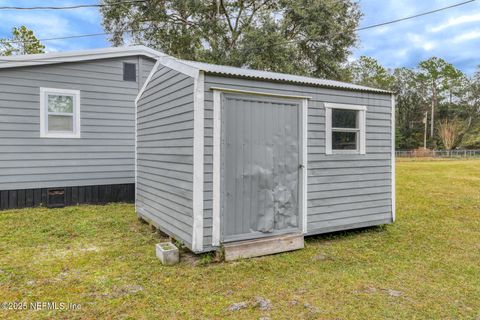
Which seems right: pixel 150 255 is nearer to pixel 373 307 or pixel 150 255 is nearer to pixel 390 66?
pixel 373 307

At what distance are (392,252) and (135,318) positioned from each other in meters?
3.44

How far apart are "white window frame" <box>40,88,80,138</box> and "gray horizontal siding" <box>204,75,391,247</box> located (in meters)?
4.59

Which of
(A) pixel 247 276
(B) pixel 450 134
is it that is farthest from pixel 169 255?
(B) pixel 450 134

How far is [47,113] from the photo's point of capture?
21.6ft

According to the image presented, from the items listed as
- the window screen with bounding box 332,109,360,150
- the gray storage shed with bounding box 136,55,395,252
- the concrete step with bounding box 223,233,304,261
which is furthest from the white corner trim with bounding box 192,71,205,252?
the window screen with bounding box 332,109,360,150

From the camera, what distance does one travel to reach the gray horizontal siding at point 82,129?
6293 millimetres

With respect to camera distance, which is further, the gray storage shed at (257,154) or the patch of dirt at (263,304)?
the gray storage shed at (257,154)

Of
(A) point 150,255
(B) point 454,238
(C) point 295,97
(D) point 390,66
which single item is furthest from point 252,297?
(D) point 390,66

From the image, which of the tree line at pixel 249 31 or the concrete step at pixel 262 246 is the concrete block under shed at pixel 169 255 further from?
the tree line at pixel 249 31

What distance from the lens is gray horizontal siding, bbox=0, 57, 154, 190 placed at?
6.29 metres

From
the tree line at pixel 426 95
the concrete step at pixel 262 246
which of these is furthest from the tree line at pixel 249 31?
the tree line at pixel 426 95

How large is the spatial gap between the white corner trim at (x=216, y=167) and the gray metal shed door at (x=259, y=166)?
3.0 inches

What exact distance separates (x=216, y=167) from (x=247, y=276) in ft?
4.19

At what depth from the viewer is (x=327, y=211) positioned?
468 cm
